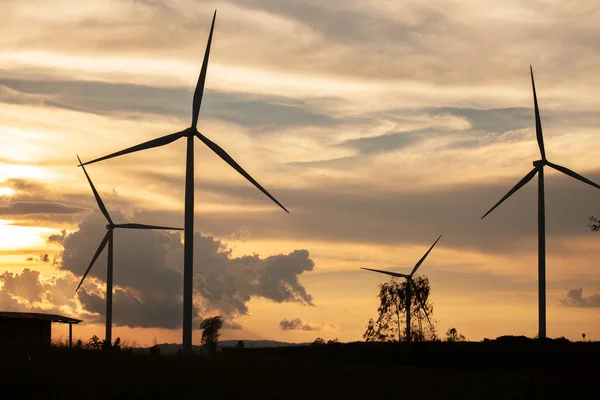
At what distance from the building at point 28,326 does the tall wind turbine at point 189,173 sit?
51.3ft

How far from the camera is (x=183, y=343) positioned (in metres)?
Answer: 66.4

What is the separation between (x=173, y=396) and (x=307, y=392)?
22.9 feet

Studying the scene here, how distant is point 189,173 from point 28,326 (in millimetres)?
22811

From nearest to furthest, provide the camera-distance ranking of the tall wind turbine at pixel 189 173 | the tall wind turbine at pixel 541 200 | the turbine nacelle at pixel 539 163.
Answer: the tall wind turbine at pixel 189 173
the tall wind turbine at pixel 541 200
the turbine nacelle at pixel 539 163

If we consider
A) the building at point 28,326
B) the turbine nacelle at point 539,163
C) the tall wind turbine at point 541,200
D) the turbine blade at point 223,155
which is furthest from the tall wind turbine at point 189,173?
the turbine nacelle at point 539,163

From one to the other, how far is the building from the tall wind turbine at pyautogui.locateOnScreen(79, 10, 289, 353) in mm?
15629

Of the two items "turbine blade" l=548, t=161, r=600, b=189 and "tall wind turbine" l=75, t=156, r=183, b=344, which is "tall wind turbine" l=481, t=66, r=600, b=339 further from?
"tall wind turbine" l=75, t=156, r=183, b=344

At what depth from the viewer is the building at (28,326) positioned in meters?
79.4

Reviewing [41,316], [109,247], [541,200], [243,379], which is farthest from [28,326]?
[541,200]

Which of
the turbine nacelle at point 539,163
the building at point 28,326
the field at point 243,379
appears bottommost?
the field at point 243,379

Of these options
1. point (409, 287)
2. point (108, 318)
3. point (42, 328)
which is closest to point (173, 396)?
point (42, 328)

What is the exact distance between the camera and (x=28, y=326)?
3236 inches

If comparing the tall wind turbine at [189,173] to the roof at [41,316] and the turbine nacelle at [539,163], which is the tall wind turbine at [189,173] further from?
the turbine nacelle at [539,163]

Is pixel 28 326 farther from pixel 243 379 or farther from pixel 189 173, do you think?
pixel 243 379
